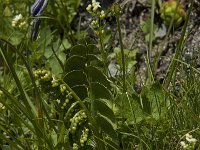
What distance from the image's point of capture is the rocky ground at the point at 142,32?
99.4 inches

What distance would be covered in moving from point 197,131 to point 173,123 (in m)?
0.11

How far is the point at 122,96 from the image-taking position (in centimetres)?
181

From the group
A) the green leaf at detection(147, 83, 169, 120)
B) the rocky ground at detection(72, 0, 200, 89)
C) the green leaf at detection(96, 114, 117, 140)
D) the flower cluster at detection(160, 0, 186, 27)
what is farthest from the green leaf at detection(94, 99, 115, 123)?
Result: the flower cluster at detection(160, 0, 186, 27)

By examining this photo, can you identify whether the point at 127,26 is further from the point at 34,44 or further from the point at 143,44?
the point at 34,44

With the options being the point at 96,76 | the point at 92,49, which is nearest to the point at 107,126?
the point at 96,76

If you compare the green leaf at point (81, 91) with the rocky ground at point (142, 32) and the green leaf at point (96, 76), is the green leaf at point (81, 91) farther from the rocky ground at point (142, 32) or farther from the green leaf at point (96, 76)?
the rocky ground at point (142, 32)

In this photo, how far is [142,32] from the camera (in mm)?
2762

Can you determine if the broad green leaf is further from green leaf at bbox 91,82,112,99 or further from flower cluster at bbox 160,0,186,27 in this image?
flower cluster at bbox 160,0,186,27

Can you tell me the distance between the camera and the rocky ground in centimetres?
253

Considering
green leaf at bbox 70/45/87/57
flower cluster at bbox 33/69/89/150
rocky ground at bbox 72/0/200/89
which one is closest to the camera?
flower cluster at bbox 33/69/89/150

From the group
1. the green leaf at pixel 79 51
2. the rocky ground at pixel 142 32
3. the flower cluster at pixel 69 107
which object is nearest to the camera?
the flower cluster at pixel 69 107

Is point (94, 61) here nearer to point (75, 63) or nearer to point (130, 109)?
point (75, 63)

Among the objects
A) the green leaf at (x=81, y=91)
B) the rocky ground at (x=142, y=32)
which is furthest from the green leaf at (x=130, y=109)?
the rocky ground at (x=142, y=32)

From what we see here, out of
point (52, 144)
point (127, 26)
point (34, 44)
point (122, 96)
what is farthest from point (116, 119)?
point (127, 26)
